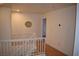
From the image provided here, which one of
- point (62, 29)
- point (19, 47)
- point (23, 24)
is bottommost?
point (19, 47)

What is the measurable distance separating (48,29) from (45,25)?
517mm

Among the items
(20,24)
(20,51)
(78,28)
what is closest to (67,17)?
(20,51)

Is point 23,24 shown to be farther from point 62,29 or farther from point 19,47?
point 19,47

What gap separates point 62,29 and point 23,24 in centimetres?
261

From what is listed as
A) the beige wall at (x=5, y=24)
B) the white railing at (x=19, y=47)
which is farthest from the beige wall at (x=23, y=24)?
the white railing at (x=19, y=47)

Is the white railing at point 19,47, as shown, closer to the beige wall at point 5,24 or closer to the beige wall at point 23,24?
the beige wall at point 5,24

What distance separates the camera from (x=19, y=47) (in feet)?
13.9

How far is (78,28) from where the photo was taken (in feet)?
7.77

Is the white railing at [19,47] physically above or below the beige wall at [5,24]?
below

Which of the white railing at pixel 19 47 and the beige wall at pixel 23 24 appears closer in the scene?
the white railing at pixel 19 47

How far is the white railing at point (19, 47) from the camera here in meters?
4.10

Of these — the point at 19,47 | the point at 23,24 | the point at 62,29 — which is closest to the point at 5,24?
the point at 19,47

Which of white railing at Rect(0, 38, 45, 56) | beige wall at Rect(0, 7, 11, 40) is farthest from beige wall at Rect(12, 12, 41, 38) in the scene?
white railing at Rect(0, 38, 45, 56)

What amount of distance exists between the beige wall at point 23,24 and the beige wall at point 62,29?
0.75 meters
